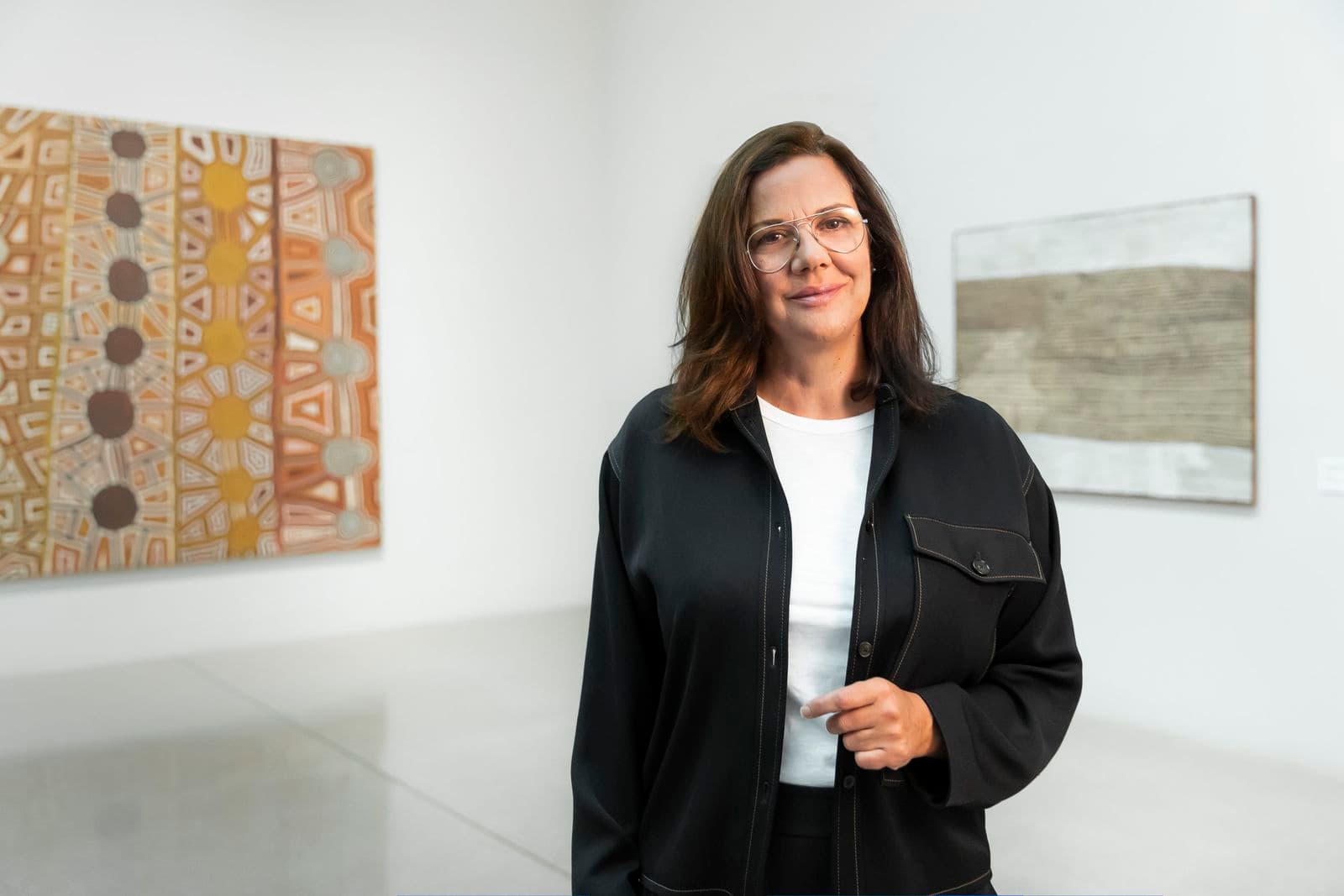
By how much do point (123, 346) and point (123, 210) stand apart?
0.62 metres

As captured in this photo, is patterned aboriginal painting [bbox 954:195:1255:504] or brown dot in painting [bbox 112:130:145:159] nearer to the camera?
patterned aboriginal painting [bbox 954:195:1255:504]

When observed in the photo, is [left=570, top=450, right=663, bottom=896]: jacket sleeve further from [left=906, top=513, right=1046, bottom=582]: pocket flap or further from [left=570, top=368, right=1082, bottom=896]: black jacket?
[left=906, top=513, right=1046, bottom=582]: pocket flap

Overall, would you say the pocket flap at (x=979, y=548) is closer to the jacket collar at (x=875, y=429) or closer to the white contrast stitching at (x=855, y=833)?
the jacket collar at (x=875, y=429)

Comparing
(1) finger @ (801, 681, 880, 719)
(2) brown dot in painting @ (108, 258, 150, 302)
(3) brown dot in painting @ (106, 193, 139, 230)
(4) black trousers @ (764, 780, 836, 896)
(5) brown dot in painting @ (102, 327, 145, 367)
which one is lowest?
(4) black trousers @ (764, 780, 836, 896)

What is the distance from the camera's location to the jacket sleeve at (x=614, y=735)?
55.5 inches

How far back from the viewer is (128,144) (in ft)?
17.8

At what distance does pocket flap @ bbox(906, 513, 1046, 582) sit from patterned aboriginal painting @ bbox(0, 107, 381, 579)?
16.3 ft

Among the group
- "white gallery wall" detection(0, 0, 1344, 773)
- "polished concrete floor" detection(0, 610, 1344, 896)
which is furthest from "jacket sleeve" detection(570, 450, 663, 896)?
"white gallery wall" detection(0, 0, 1344, 773)

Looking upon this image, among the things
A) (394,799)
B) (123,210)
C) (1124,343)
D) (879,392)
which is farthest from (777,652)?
(123,210)

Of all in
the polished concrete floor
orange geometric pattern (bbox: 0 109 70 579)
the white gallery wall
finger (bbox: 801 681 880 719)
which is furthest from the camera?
orange geometric pattern (bbox: 0 109 70 579)

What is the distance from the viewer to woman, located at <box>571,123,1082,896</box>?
1.34 m

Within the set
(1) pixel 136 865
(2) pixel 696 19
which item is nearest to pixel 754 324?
(1) pixel 136 865

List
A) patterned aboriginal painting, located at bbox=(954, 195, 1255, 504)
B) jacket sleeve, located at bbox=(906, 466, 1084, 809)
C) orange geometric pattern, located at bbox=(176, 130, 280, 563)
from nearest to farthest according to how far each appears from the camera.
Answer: jacket sleeve, located at bbox=(906, 466, 1084, 809) → patterned aboriginal painting, located at bbox=(954, 195, 1255, 504) → orange geometric pattern, located at bbox=(176, 130, 280, 563)

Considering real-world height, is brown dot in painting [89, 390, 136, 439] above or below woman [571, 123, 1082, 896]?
above
